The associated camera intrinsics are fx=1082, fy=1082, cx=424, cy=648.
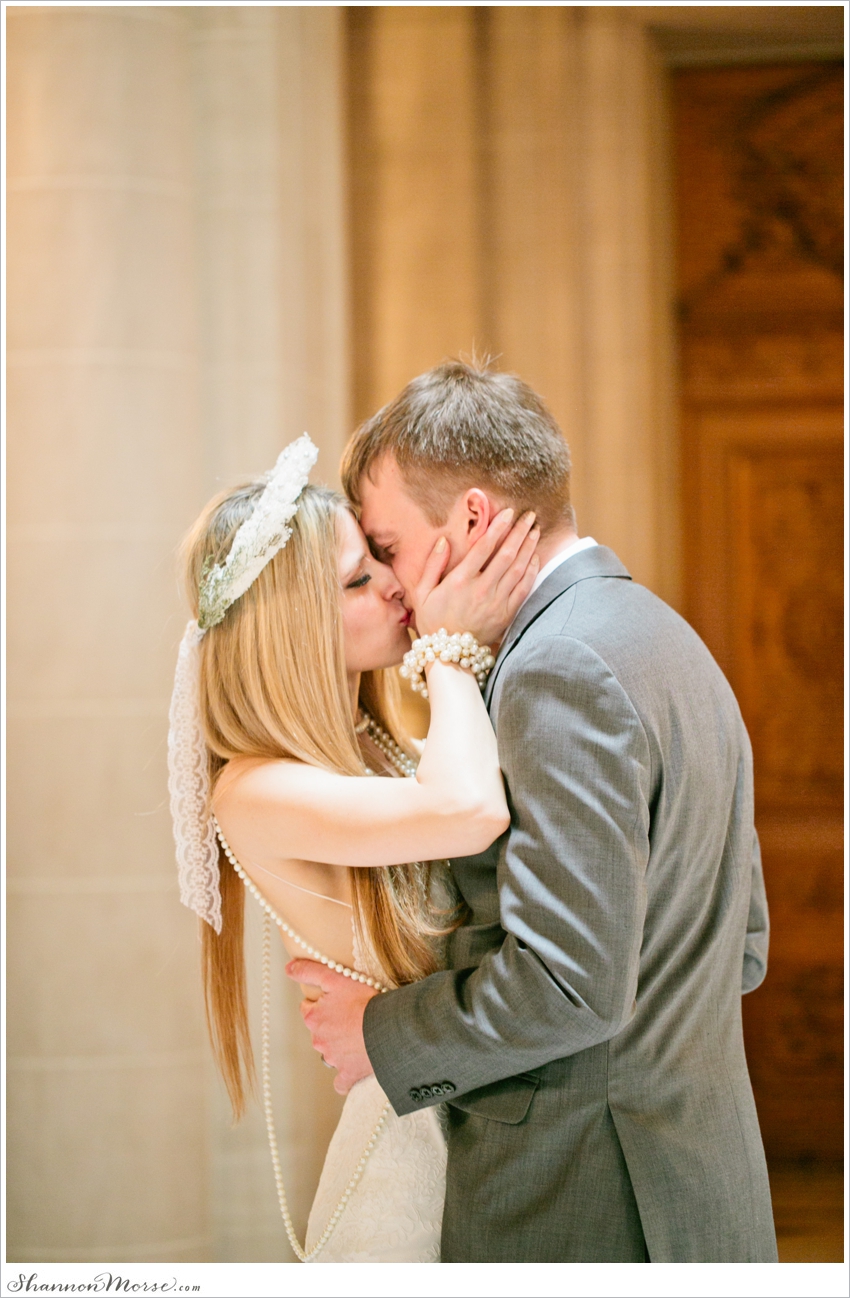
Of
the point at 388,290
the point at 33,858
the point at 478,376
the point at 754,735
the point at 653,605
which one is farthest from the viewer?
the point at 754,735

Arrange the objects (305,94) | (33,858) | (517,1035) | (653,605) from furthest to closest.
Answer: (305,94), (33,858), (653,605), (517,1035)

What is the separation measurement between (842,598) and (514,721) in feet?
8.03

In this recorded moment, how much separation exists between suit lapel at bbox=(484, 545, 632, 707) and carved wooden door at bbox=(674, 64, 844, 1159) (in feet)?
6.63

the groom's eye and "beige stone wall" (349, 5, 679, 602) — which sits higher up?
"beige stone wall" (349, 5, 679, 602)

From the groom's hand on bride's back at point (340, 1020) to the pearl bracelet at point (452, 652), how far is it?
19.3 inches

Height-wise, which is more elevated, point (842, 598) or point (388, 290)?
point (388, 290)

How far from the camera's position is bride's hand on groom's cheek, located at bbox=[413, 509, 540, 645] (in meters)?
1.56

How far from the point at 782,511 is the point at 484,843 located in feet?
8.11

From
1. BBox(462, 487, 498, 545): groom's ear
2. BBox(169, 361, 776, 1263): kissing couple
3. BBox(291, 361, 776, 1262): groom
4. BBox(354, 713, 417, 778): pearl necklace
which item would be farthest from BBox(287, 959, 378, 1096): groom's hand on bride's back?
BBox(462, 487, 498, 545): groom's ear

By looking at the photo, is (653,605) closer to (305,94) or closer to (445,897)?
(445,897)

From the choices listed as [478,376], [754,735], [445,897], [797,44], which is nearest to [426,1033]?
[445,897]

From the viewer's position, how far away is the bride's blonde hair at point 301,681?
166 centimetres

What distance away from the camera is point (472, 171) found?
329cm

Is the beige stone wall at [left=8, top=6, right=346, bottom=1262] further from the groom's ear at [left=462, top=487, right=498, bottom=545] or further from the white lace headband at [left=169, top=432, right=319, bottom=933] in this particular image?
the groom's ear at [left=462, top=487, right=498, bottom=545]
